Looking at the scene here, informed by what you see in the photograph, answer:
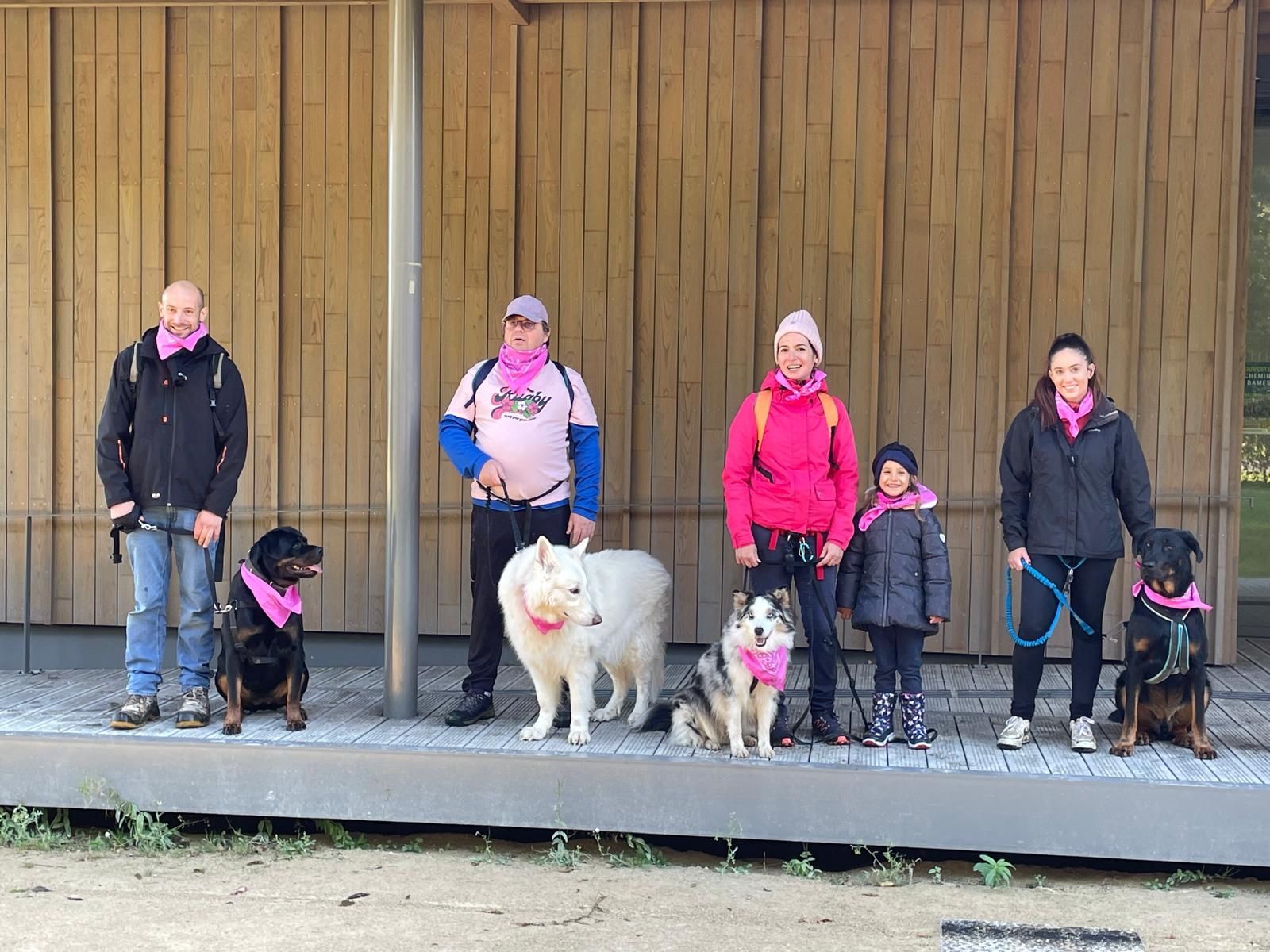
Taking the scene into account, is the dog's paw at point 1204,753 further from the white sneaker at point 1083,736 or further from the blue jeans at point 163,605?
the blue jeans at point 163,605

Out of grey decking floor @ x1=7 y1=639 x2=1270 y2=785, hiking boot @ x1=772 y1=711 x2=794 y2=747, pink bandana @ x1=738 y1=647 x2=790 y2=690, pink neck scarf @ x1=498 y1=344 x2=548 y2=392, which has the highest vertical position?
pink neck scarf @ x1=498 y1=344 x2=548 y2=392

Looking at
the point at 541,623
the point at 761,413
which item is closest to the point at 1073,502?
the point at 761,413

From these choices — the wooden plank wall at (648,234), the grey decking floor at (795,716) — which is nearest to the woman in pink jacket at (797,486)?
the grey decking floor at (795,716)

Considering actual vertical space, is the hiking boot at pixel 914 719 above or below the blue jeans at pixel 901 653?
below

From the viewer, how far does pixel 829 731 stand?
5016mm

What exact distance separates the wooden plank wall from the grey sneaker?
6.65 ft

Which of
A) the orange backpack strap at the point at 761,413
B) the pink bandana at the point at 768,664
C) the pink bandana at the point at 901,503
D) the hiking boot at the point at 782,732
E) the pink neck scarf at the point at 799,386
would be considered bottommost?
the hiking boot at the point at 782,732

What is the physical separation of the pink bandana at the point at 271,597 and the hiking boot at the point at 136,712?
0.66m

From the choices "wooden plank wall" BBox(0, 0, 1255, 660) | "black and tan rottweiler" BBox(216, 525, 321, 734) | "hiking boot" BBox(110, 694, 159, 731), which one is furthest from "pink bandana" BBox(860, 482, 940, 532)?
"hiking boot" BBox(110, 694, 159, 731)

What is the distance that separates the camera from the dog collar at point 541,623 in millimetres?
4926

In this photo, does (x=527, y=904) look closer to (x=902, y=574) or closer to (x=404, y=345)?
(x=902, y=574)

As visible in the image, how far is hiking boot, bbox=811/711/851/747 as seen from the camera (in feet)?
16.4

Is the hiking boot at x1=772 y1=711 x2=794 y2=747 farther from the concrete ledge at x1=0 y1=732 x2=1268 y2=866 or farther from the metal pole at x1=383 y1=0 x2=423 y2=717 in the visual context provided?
the metal pole at x1=383 y1=0 x2=423 y2=717

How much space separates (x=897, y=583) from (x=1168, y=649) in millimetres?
1073
